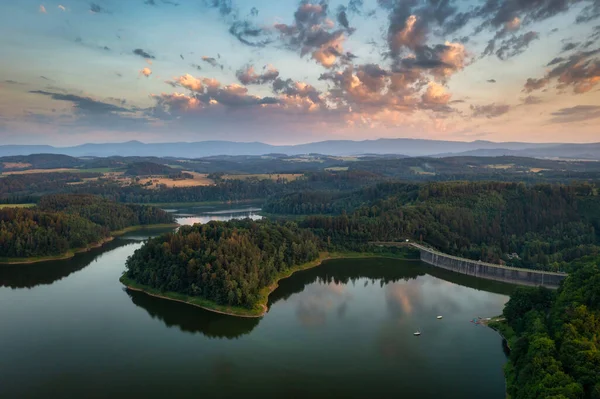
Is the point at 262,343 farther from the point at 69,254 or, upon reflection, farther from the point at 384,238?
the point at 69,254

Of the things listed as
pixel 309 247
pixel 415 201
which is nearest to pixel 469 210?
pixel 415 201

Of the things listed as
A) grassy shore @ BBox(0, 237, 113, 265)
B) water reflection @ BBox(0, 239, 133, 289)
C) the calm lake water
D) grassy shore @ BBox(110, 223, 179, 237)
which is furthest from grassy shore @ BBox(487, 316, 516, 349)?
grassy shore @ BBox(110, 223, 179, 237)

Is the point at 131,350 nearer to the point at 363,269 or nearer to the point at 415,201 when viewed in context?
the point at 363,269

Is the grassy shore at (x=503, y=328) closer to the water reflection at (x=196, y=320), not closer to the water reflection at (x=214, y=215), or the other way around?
the water reflection at (x=196, y=320)

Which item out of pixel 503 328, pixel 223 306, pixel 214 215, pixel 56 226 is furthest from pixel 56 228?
pixel 503 328

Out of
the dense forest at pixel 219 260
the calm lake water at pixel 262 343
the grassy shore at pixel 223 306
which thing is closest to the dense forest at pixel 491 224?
the calm lake water at pixel 262 343
